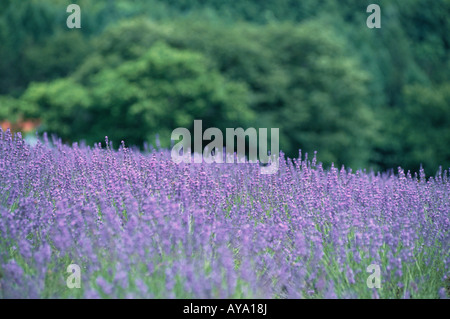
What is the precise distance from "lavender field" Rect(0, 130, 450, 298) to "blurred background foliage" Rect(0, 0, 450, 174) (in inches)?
430

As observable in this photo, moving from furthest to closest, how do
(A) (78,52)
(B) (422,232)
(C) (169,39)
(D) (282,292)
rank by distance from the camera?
(A) (78,52) → (C) (169,39) → (B) (422,232) → (D) (282,292)

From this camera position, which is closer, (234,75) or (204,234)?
(204,234)

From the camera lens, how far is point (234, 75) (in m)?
19.3

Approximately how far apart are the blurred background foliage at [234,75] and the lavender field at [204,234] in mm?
10911

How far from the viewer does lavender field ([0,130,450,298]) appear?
3145mm

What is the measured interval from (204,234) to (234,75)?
16.3 metres

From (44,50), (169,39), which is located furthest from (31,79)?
(169,39)

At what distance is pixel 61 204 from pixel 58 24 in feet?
78.8

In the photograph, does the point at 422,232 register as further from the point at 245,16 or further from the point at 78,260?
the point at 245,16

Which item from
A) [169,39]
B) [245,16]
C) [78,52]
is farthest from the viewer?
[245,16]

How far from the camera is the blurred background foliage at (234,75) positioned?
53.5 ft

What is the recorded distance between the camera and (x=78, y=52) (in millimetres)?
23484

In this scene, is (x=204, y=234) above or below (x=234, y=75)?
below

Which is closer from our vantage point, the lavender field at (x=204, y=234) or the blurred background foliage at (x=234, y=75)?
the lavender field at (x=204, y=234)
